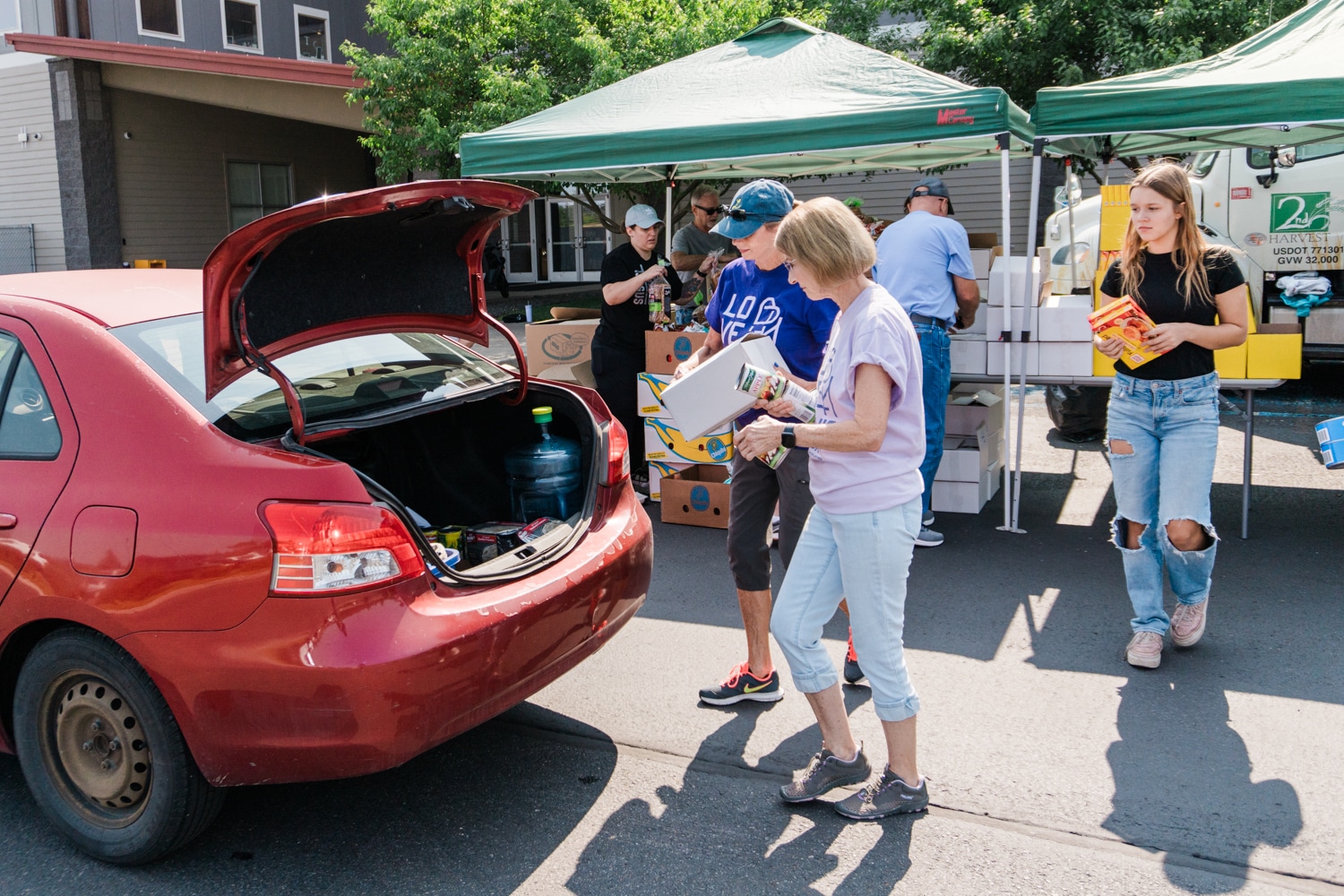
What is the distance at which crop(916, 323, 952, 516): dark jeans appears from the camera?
5.73 meters

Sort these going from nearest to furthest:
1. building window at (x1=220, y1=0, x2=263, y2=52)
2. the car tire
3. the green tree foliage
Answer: the car tire, the green tree foliage, building window at (x1=220, y1=0, x2=263, y2=52)

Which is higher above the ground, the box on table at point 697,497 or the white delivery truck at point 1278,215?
the white delivery truck at point 1278,215

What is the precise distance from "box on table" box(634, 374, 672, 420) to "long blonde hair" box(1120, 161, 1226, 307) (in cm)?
303

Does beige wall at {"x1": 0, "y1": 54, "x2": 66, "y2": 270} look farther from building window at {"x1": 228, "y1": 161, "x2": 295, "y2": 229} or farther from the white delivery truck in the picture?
the white delivery truck

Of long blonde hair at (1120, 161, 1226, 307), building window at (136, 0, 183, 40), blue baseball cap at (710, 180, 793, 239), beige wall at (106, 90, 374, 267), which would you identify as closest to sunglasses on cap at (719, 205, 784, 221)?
blue baseball cap at (710, 180, 793, 239)

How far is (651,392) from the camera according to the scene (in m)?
6.68

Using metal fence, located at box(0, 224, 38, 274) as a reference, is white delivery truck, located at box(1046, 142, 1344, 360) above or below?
below

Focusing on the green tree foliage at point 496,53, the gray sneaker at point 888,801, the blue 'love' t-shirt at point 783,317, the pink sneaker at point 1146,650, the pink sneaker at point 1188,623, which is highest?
the green tree foliage at point 496,53

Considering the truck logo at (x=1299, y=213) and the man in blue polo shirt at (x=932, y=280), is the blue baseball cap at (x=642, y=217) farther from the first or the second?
the truck logo at (x=1299, y=213)

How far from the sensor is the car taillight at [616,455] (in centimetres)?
374

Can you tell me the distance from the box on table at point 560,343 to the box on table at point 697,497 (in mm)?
1473

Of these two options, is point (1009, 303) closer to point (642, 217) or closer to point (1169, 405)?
point (1169, 405)

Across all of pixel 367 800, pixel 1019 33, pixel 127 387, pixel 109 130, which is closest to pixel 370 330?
→ pixel 127 387

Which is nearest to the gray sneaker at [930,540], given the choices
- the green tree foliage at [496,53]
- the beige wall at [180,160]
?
the green tree foliage at [496,53]
